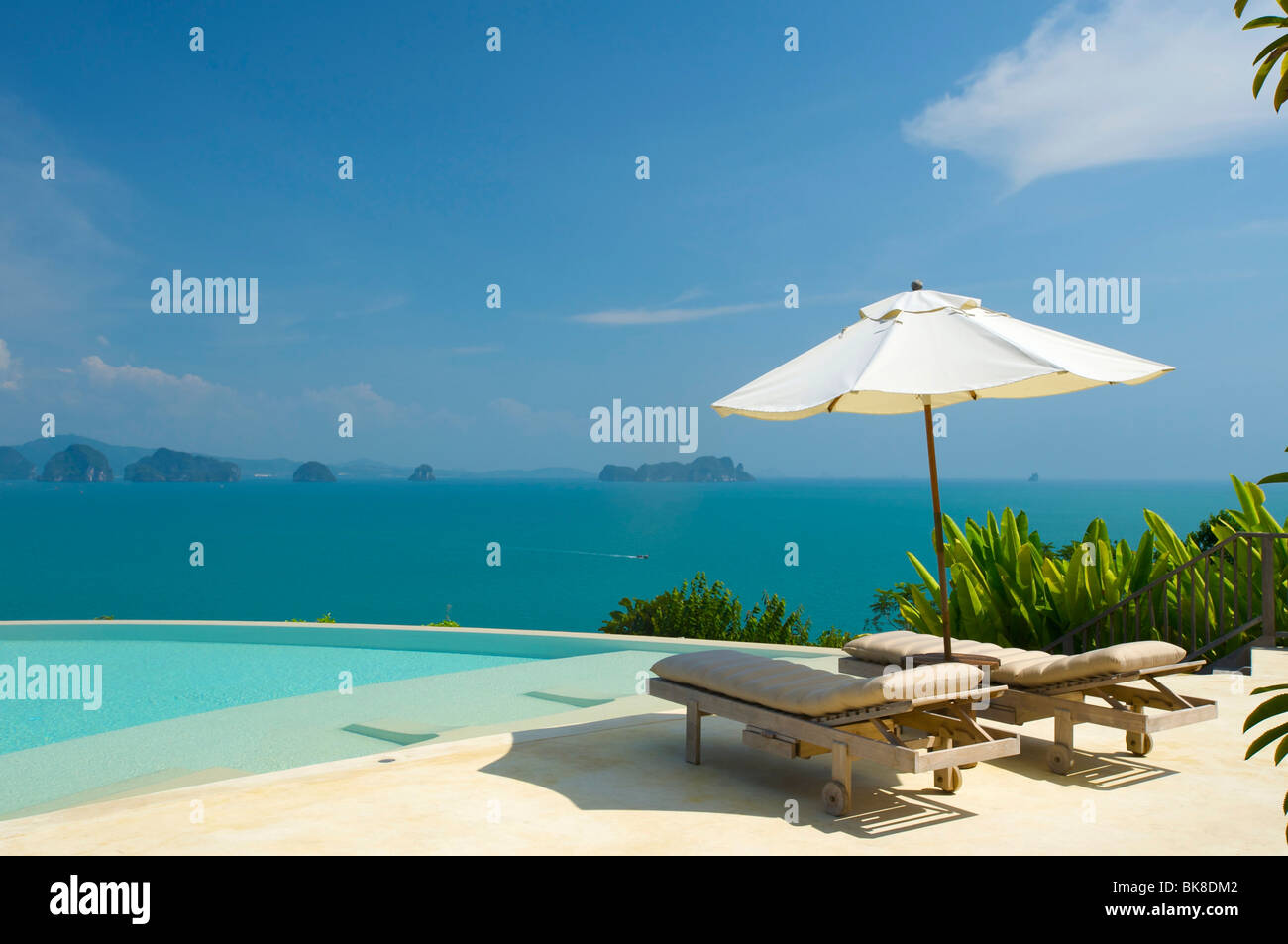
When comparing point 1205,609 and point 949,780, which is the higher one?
point 1205,609

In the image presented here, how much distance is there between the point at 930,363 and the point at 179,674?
8.17 m

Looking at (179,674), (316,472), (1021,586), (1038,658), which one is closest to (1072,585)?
(1021,586)

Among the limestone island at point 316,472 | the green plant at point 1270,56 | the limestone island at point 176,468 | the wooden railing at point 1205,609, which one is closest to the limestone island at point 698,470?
the limestone island at point 316,472

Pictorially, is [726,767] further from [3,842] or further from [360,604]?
[360,604]

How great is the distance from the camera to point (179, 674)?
30.2 ft

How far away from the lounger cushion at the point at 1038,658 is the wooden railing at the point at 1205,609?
6.63 ft

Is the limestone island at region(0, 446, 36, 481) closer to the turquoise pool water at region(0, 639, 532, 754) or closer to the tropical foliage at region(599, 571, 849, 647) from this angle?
the turquoise pool water at region(0, 639, 532, 754)

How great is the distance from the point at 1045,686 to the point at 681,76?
141 feet

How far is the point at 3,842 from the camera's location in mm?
3246

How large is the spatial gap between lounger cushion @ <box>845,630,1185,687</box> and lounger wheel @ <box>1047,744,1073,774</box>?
30 centimetres

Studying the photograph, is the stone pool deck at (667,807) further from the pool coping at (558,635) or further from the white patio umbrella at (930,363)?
the pool coping at (558,635)

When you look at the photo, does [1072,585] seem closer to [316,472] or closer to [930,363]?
[930,363]
